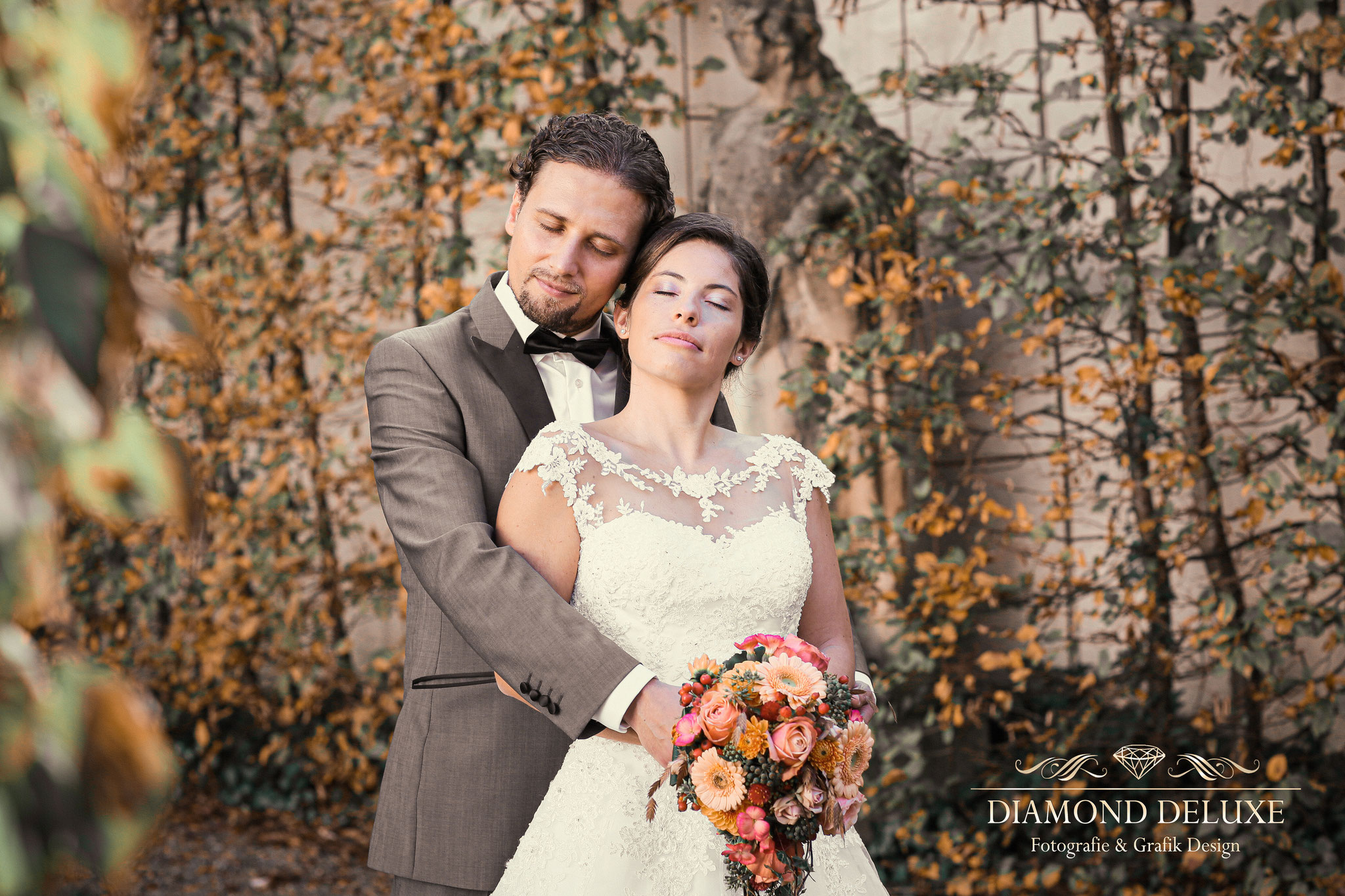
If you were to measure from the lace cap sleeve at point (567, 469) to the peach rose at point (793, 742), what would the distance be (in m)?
0.48

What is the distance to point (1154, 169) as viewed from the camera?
3.97 metres

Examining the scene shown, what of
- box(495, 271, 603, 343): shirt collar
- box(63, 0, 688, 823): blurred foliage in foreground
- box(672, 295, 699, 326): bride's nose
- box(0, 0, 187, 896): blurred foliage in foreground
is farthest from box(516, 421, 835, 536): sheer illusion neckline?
box(63, 0, 688, 823): blurred foliage in foreground

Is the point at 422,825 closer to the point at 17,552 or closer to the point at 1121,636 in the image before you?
the point at 17,552

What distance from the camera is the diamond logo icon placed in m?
3.37

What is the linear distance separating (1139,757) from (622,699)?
8.06 ft

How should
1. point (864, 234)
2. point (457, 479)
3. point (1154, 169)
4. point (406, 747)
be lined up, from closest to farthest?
point (457, 479) → point (406, 747) → point (864, 234) → point (1154, 169)

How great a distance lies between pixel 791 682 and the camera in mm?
1422

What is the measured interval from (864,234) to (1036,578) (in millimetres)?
1420

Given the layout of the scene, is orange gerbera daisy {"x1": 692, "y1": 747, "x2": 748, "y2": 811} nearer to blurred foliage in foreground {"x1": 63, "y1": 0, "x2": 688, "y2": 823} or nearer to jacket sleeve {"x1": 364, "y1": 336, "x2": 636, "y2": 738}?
jacket sleeve {"x1": 364, "y1": 336, "x2": 636, "y2": 738}

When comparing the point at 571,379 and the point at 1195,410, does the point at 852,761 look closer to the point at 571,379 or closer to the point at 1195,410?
the point at 571,379

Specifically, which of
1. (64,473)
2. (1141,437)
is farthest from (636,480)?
(1141,437)

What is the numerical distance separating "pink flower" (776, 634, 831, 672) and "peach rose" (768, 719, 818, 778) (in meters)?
0.10

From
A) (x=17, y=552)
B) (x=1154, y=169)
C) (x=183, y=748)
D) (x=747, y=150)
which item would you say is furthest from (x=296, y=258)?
(x=17, y=552)

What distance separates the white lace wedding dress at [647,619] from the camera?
1.66m
